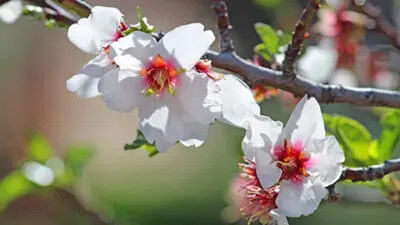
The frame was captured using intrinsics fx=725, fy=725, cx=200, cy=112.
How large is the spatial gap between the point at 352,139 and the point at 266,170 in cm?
28

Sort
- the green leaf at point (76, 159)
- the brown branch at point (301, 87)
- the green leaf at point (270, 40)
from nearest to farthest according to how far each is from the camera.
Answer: the brown branch at point (301, 87), the green leaf at point (270, 40), the green leaf at point (76, 159)

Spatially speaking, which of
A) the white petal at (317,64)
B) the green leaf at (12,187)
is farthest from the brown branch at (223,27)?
the green leaf at (12,187)

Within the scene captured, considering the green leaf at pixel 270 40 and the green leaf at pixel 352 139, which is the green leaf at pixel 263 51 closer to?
the green leaf at pixel 270 40

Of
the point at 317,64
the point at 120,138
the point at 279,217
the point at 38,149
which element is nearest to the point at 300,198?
the point at 279,217

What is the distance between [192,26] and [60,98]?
5.27 m

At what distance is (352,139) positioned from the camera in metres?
0.87

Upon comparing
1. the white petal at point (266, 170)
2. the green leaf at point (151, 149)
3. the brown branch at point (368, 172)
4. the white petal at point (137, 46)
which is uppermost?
the white petal at point (137, 46)

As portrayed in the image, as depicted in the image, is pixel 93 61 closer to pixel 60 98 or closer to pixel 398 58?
pixel 398 58

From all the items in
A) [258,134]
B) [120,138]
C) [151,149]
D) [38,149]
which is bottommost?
[120,138]

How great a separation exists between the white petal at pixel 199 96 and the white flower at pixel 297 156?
0.12ft

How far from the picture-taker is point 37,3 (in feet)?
2.53

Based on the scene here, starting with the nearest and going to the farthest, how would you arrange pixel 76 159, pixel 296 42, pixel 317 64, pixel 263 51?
pixel 296 42, pixel 263 51, pixel 317 64, pixel 76 159

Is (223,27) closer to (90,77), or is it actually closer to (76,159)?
(90,77)

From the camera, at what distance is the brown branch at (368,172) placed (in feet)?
2.17
